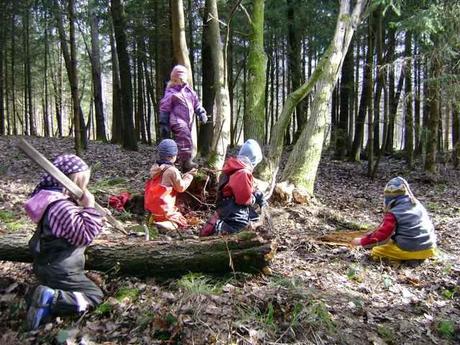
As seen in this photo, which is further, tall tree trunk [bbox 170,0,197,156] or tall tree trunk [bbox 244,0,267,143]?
tall tree trunk [bbox 244,0,267,143]

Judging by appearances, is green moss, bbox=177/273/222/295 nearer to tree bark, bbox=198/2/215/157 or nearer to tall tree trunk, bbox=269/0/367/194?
tall tree trunk, bbox=269/0/367/194

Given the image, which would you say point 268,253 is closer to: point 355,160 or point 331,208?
point 331,208

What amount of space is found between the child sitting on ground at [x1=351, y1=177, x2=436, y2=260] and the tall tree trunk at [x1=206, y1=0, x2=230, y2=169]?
10.3ft

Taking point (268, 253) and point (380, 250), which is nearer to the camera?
point (268, 253)

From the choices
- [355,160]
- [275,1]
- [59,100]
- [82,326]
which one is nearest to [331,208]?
[82,326]

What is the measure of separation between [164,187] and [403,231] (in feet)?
11.1

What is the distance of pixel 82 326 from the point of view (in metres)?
3.75

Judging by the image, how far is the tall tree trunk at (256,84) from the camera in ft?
30.7

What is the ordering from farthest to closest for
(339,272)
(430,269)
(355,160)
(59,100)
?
(59,100) → (355,160) → (430,269) → (339,272)

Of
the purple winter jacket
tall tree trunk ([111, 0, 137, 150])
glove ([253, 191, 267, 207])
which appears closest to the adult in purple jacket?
the purple winter jacket

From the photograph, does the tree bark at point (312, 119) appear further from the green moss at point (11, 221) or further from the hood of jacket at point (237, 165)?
the green moss at point (11, 221)

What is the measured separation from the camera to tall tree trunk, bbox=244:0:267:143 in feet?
30.7

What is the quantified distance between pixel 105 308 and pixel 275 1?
16402 millimetres

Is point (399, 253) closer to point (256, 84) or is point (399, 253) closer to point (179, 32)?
point (256, 84)
